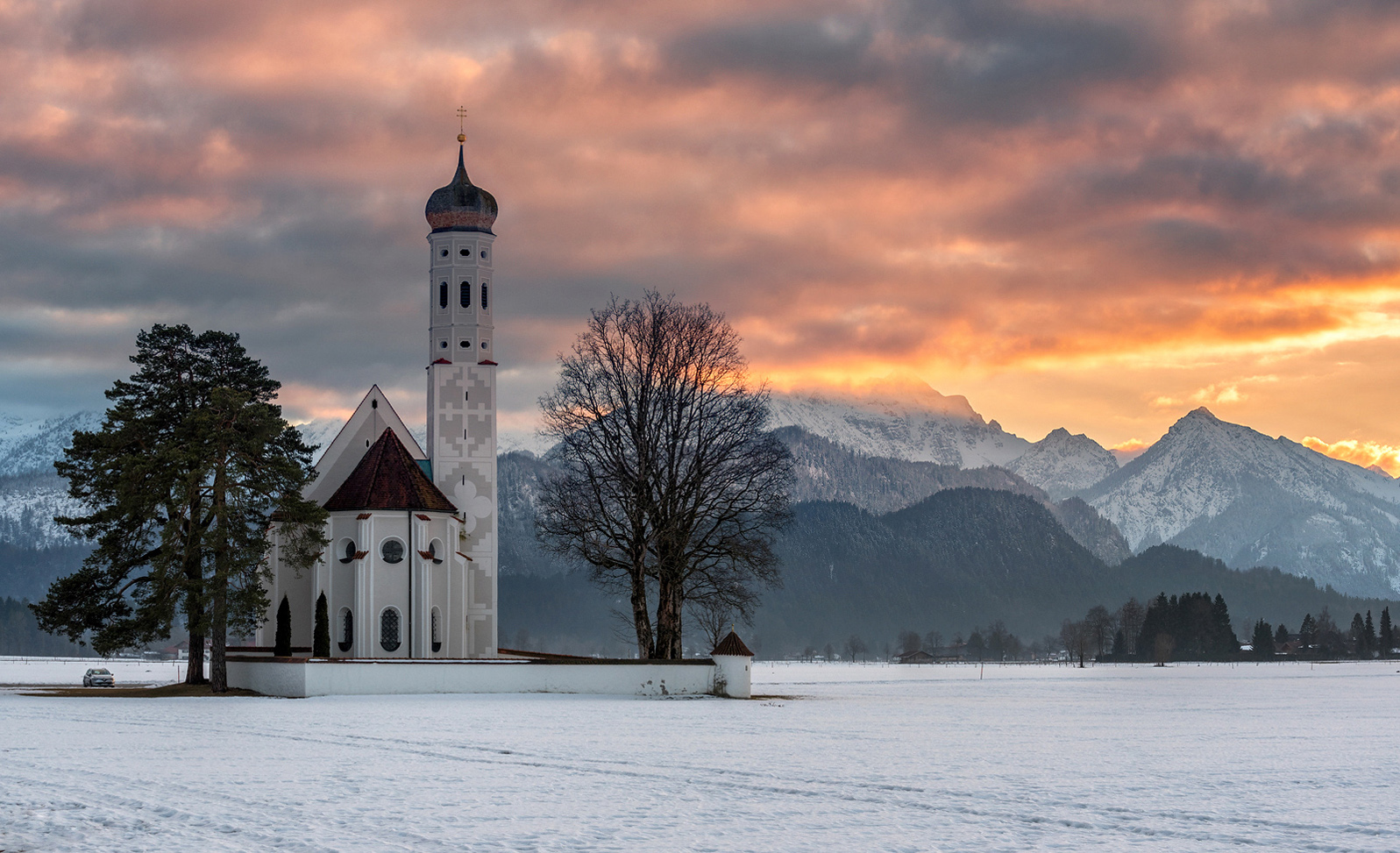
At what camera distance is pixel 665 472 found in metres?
58.6

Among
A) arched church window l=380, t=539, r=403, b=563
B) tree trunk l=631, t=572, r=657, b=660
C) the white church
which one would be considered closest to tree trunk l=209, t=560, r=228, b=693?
the white church

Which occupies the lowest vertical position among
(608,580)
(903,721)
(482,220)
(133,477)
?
(903,721)

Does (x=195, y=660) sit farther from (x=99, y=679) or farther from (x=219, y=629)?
(x=99, y=679)

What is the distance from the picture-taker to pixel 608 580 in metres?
60.4

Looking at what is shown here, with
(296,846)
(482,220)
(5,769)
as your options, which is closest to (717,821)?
(296,846)

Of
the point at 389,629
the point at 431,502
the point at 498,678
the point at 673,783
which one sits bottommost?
the point at 673,783

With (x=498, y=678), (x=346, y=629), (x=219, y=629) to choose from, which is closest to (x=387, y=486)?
(x=346, y=629)

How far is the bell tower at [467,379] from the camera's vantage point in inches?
2965

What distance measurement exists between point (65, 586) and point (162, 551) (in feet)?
18.9

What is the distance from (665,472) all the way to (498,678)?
10268mm

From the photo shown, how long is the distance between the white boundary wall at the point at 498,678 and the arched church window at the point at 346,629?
29.6 feet

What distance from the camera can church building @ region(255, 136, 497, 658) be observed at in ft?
219

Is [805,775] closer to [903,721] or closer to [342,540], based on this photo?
[903,721]

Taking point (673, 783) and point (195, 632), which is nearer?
point (673, 783)
